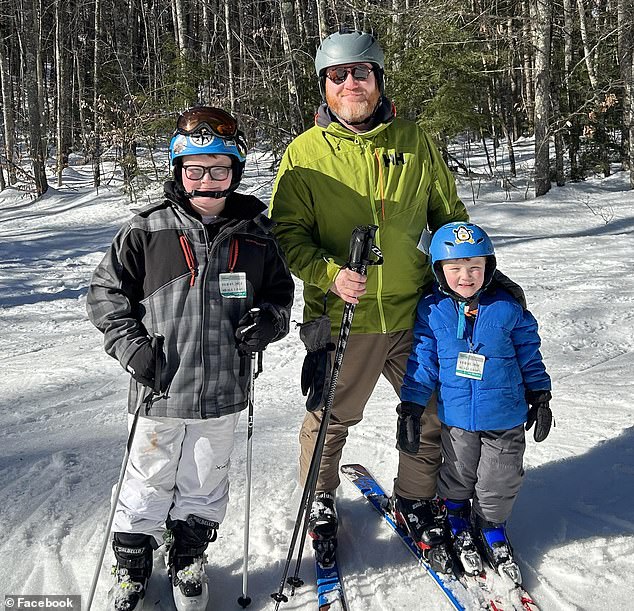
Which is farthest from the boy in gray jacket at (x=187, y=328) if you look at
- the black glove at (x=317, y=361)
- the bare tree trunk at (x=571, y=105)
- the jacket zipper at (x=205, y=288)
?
the bare tree trunk at (x=571, y=105)

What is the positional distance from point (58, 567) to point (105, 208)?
13.2m

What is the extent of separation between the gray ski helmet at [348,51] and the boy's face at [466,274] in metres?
→ 0.96

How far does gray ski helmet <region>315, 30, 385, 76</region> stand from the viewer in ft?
8.84

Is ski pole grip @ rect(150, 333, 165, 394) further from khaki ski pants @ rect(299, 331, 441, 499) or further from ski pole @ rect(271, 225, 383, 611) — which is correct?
khaki ski pants @ rect(299, 331, 441, 499)

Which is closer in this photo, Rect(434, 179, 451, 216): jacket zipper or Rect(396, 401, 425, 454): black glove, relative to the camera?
Rect(396, 401, 425, 454): black glove

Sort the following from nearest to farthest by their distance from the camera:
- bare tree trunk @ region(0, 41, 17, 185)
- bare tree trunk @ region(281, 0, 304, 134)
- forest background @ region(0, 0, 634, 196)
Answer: forest background @ region(0, 0, 634, 196)
bare tree trunk @ region(281, 0, 304, 134)
bare tree trunk @ region(0, 41, 17, 185)

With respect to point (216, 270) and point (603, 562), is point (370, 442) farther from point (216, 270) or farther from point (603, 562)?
point (216, 270)

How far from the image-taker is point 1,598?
2.57 metres

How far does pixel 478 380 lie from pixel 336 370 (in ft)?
2.00

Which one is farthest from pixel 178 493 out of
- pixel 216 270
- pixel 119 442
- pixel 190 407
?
pixel 119 442

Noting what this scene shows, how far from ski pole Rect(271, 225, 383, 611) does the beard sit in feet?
1.83

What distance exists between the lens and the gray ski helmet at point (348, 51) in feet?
8.84

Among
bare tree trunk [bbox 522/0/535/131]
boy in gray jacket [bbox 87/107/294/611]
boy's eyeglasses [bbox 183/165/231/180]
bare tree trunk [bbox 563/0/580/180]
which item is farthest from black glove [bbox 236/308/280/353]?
bare tree trunk [bbox 563/0/580/180]

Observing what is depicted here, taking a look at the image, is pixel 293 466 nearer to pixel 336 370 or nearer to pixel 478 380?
pixel 336 370
